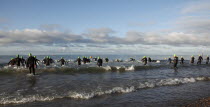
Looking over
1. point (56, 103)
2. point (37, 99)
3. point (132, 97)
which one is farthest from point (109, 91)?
point (37, 99)

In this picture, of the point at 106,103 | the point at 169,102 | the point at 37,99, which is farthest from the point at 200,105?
the point at 37,99

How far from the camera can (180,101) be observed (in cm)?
854

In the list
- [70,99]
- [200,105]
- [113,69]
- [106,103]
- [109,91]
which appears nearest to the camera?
[200,105]

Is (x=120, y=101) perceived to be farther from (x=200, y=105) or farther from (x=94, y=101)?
(x=200, y=105)

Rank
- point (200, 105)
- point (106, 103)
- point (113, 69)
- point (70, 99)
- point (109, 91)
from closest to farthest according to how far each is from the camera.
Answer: point (200, 105)
point (106, 103)
point (70, 99)
point (109, 91)
point (113, 69)

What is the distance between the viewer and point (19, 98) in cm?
904

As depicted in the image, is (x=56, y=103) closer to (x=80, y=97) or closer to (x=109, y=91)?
(x=80, y=97)

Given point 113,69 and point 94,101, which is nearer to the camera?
point 94,101

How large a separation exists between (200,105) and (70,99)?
6187mm

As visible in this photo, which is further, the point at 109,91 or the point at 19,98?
the point at 109,91

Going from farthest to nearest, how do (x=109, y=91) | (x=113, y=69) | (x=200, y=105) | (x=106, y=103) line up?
(x=113, y=69) → (x=109, y=91) → (x=106, y=103) → (x=200, y=105)

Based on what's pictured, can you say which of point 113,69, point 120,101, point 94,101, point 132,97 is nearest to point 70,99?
point 94,101

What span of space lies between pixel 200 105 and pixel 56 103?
6523mm

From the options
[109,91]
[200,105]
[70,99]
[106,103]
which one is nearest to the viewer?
[200,105]
